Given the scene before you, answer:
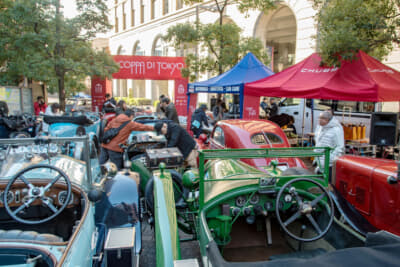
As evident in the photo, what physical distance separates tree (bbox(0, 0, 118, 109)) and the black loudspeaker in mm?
10923

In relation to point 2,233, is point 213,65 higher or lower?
higher

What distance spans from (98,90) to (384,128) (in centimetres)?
1489

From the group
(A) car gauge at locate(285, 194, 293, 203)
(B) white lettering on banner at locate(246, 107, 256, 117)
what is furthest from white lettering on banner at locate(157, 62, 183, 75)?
(A) car gauge at locate(285, 194, 293, 203)

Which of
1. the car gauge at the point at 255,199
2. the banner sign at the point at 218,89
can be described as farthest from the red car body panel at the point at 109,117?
the car gauge at the point at 255,199

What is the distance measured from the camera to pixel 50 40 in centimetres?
1170

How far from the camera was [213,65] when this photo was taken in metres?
14.6

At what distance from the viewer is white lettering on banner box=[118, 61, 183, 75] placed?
18.4m

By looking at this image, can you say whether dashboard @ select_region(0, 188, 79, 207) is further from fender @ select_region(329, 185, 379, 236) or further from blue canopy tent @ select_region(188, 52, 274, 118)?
blue canopy tent @ select_region(188, 52, 274, 118)

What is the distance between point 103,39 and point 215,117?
40151 millimetres

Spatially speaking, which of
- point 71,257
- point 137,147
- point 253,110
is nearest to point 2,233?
point 71,257

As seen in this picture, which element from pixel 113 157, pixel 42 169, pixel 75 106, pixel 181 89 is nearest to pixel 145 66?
pixel 181 89

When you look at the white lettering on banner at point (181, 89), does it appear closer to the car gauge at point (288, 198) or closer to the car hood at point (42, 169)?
the car hood at point (42, 169)

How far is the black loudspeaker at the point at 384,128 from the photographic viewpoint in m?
5.30

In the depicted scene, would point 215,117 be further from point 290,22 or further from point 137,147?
point 290,22
